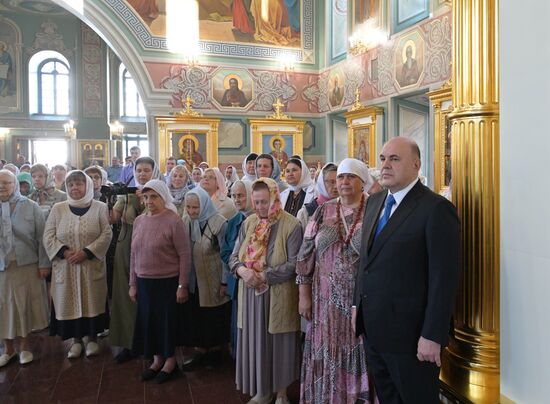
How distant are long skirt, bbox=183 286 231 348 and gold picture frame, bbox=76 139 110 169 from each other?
56.6ft

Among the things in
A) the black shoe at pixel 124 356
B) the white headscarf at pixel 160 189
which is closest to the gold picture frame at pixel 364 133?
the white headscarf at pixel 160 189

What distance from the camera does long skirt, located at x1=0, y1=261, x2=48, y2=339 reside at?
12.6ft

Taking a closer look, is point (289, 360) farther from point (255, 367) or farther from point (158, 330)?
point (158, 330)

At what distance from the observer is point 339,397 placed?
255 cm

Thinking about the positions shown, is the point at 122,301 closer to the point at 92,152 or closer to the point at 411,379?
the point at 411,379

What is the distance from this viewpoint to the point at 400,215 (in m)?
1.90

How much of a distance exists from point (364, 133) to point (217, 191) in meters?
6.30

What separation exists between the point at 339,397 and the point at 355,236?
3.00 ft

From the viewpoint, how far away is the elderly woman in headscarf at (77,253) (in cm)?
386

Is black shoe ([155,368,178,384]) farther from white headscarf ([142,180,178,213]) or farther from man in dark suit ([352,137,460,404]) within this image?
man in dark suit ([352,137,460,404])

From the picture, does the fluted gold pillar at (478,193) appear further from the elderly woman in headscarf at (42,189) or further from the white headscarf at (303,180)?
the elderly woman in headscarf at (42,189)

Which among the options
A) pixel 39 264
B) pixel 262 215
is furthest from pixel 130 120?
pixel 262 215

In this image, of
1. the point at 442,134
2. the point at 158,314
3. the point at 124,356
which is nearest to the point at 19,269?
the point at 124,356

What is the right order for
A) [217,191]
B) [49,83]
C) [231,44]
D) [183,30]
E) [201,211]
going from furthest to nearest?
[49,83] < [231,44] < [183,30] < [217,191] < [201,211]
